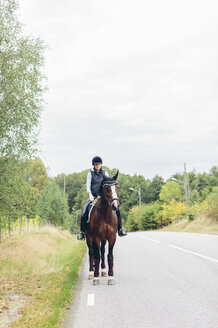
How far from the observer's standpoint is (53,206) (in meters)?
47.2

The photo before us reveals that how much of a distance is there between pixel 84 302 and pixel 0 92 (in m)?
11.7

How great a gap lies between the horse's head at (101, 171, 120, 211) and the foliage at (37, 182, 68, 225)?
38778 mm

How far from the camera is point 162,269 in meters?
10.6

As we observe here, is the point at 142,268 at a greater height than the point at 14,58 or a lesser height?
lesser

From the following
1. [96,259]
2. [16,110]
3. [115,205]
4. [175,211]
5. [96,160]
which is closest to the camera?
[115,205]

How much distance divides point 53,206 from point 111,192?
130 feet

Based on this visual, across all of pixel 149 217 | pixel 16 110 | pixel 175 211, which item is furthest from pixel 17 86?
pixel 149 217

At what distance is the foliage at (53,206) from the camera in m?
46.6

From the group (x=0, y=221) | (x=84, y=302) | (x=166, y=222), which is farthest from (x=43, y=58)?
(x=166, y=222)

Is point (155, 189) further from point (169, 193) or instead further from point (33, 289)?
point (33, 289)

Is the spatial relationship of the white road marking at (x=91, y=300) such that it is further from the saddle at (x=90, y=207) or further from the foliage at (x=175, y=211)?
the foliage at (x=175, y=211)

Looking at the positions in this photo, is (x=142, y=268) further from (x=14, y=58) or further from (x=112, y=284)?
(x=14, y=58)

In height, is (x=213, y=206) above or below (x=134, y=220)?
above

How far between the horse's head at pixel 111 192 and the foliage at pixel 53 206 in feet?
127
